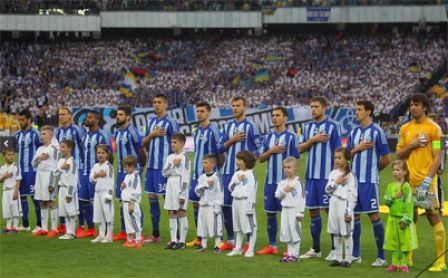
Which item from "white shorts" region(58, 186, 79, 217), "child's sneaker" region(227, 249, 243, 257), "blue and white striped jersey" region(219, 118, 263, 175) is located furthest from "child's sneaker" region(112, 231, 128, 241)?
"child's sneaker" region(227, 249, 243, 257)

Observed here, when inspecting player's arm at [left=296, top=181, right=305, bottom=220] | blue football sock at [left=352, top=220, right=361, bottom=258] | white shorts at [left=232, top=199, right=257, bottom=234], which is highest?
player's arm at [left=296, top=181, right=305, bottom=220]

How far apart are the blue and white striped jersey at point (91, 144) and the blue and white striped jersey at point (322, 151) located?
374cm

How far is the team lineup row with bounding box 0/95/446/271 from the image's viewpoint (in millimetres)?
13102

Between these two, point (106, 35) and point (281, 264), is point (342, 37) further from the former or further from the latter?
point (281, 264)

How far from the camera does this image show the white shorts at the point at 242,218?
14.2 m

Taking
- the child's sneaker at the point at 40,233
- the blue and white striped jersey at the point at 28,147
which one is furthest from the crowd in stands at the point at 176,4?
the child's sneaker at the point at 40,233

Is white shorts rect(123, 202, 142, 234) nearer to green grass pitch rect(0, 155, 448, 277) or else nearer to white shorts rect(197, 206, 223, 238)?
green grass pitch rect(0, 155, 448, 277)

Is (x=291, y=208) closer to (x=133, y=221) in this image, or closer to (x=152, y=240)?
(x=133, y=221)

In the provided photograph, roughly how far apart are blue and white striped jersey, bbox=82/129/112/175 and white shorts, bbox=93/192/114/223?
84 centimetres

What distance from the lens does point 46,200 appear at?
16.7 meters

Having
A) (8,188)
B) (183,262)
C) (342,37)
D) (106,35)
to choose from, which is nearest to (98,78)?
(106,35)

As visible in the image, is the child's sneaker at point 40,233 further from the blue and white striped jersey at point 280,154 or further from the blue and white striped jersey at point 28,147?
the blue and white striped jersey at point 280,154

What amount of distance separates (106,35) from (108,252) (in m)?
44.8

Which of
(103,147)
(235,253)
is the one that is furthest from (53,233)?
(235,253)
